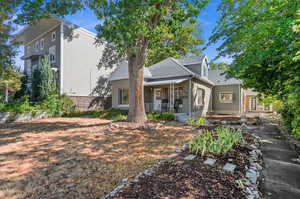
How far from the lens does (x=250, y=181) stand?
8.75ft

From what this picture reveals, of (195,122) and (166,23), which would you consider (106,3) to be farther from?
(195,122)

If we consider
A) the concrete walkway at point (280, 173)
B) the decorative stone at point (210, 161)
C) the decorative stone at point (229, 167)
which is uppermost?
the decorative stone at point (210, 161)

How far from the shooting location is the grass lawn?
8.59 feet

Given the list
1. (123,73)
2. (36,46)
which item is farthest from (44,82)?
(36,46)

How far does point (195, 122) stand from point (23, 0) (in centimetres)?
1039

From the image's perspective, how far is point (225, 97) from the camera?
1688cm

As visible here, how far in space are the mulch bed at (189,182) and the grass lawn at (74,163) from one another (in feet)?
1.71

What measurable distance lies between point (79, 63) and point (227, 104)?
1558cm

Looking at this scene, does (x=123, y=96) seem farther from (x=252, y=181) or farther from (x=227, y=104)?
(x=252, y=181)

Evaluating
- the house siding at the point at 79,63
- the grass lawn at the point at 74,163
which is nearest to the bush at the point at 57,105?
the house siding at the point at 79,63

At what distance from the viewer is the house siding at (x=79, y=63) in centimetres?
1401

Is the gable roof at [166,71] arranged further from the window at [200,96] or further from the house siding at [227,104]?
the house siding at [227,104]

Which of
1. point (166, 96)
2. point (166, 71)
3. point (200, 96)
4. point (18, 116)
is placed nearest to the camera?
point (18, 116)

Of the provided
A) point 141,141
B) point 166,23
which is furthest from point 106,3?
point 141,141
